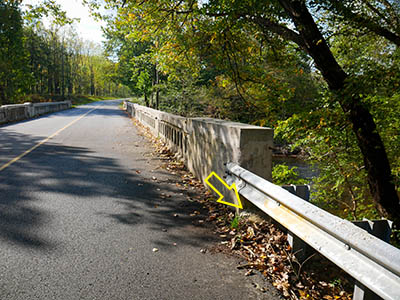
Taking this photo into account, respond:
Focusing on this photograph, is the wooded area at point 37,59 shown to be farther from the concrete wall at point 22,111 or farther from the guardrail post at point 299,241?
the guardrail post at point 299,241

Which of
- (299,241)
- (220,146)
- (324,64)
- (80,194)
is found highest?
(324,64)

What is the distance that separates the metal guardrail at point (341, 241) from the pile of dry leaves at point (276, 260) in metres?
0.48

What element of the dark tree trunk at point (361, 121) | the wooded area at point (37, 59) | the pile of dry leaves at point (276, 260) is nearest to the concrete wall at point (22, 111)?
the wooded area at point (37, 59)

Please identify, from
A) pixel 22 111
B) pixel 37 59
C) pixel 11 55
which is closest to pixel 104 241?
pixel 22 111

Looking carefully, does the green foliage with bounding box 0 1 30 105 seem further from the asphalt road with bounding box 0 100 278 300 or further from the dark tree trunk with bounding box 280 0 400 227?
the dark tree trunk with bounding box 280 0 400 227

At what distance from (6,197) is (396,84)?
20.1 feet

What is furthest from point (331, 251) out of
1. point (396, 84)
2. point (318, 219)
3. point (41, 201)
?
point (41, 201)

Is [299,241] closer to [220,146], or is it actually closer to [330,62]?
[220,146]

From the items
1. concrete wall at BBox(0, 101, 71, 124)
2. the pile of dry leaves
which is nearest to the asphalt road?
the pile of dry leaves

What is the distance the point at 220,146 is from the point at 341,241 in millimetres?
3227

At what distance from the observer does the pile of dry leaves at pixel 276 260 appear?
3085 mm

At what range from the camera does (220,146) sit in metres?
5.55

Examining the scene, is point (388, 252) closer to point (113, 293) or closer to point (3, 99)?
point (113, 293)

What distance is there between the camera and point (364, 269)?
87.1 inches
